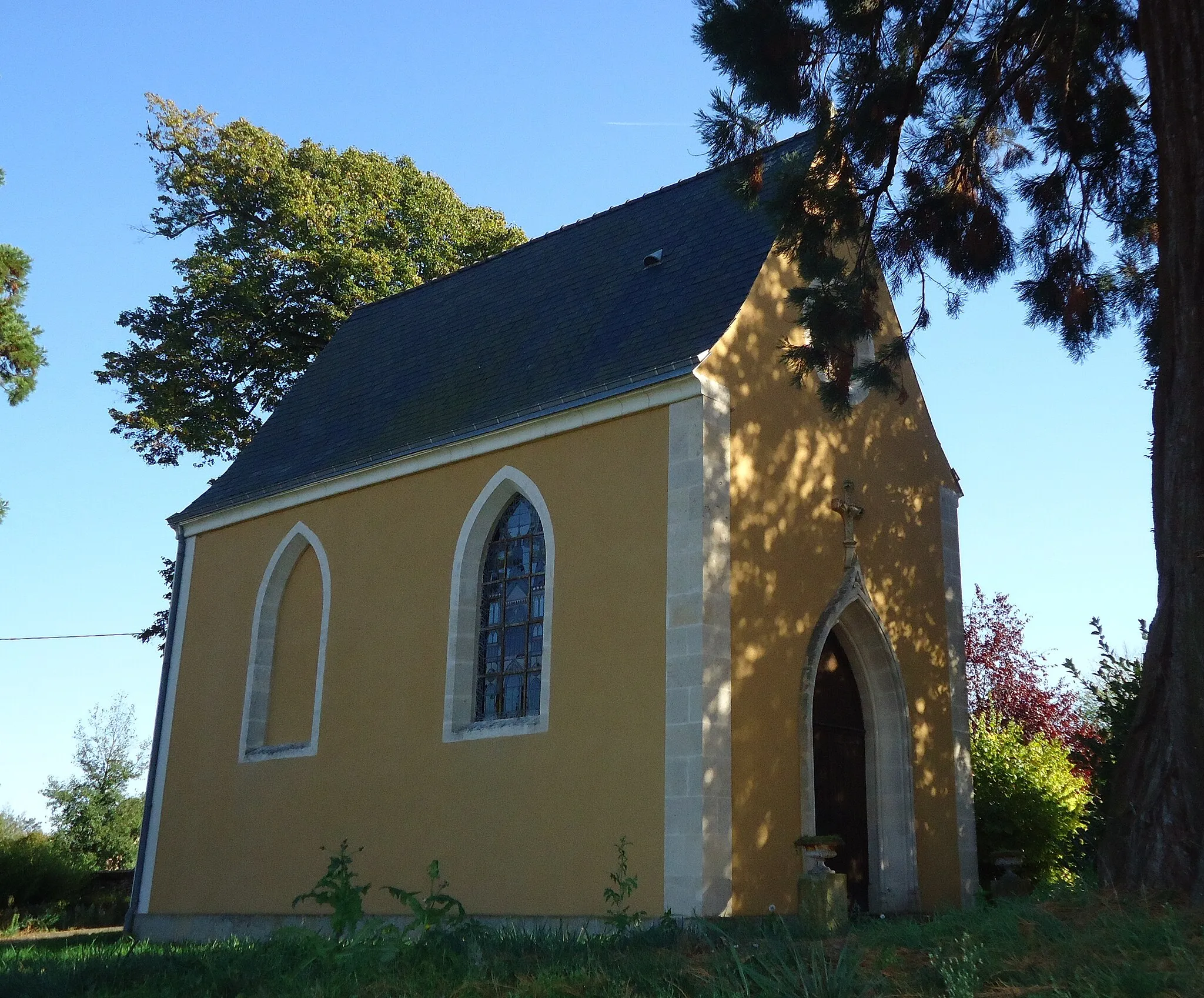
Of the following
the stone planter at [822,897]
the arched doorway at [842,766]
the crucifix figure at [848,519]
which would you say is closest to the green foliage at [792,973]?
the stone planter at [822,897]

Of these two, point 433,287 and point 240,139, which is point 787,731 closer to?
point 433,287

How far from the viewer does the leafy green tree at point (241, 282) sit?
22.3 metres

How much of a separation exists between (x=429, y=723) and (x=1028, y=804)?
7010mm

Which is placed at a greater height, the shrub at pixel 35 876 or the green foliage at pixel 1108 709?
the green foliage at pixel 1108 709

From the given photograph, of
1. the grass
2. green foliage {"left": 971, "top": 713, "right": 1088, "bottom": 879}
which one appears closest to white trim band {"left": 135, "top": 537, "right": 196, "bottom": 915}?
the grass

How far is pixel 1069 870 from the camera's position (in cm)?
1398

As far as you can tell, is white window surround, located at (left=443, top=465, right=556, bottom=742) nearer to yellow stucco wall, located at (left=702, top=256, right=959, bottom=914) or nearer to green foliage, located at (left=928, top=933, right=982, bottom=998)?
yellow stucco wall, located at (left=702, top=256, right=959, bottom=914)

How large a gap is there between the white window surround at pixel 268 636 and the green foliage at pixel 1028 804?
25.9ft

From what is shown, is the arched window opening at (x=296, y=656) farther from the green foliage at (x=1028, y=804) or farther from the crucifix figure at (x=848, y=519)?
the green foliage at (x=1028, y=804)

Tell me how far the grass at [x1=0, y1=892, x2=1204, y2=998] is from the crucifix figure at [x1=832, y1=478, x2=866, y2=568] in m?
5.16

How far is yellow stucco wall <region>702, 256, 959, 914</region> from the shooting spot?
1085 cm

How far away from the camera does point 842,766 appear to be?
12.5 meters

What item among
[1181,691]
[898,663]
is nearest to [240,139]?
[898,663]

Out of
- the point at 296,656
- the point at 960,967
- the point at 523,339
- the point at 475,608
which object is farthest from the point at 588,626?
the point at 960,967
